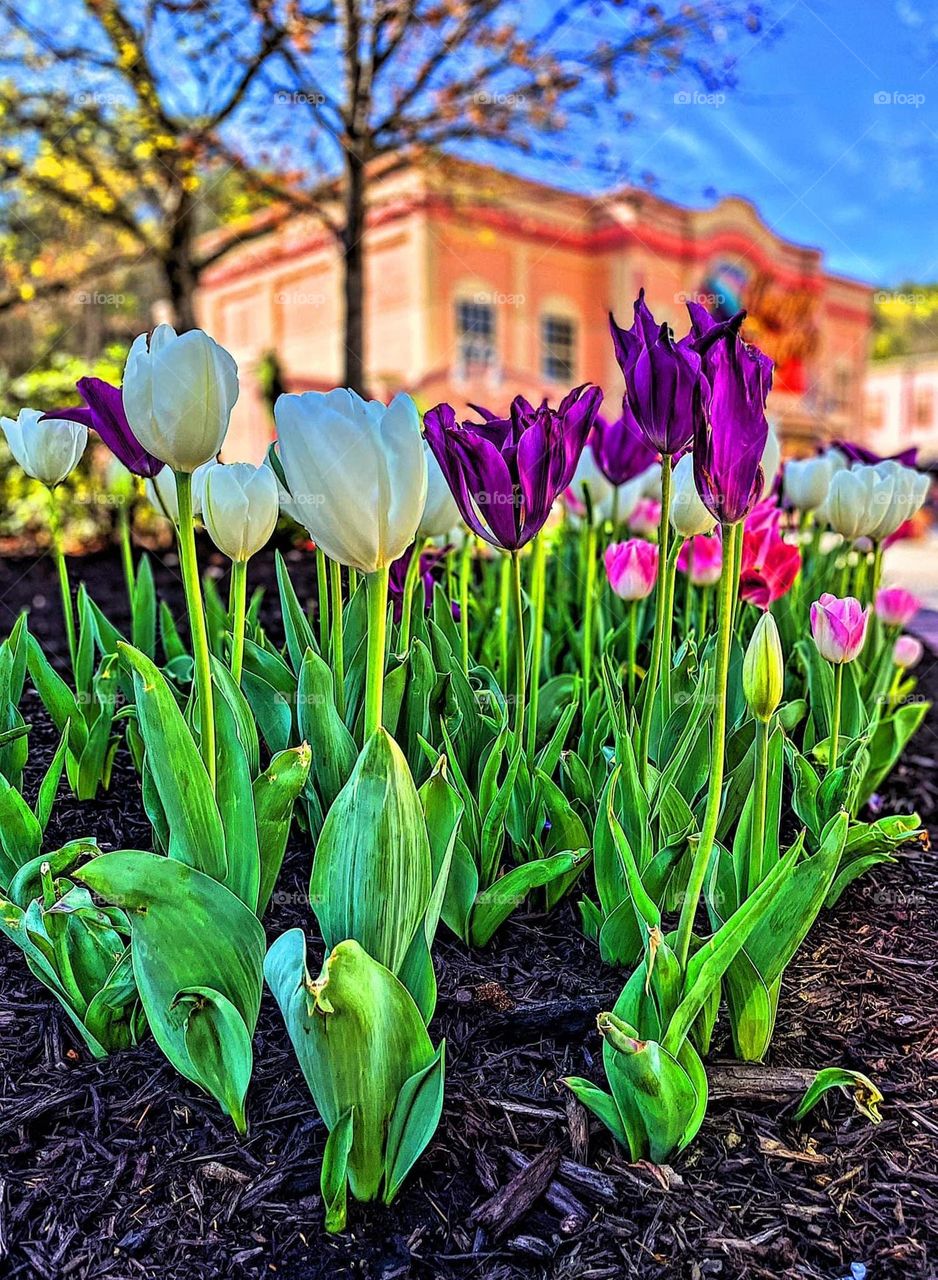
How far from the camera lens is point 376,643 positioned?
1072 mm

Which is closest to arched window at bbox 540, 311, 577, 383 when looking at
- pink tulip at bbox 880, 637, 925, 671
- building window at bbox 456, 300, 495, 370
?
building window at bbox 456, 300, 495, 370

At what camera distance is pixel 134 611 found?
7.17 ft

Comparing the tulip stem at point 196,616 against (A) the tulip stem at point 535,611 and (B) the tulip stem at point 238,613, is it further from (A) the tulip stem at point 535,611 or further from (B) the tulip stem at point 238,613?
(A) the tulip stem at point 535,611

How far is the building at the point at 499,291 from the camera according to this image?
689 inches

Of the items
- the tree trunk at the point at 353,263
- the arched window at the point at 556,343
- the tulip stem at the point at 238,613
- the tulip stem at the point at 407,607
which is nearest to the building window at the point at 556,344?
the arched window at the point at 556,343

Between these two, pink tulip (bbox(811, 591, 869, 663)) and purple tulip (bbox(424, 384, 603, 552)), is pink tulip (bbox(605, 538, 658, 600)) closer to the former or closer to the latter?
pink tulip (bbox(811, 591, 869, 663))

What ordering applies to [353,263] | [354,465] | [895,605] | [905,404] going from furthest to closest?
[905,404] < [353,263] < [895,605] < [354,465]

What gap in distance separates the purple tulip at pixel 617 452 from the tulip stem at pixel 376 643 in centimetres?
104

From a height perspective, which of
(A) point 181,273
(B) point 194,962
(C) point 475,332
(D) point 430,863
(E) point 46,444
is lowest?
(B) point 194,962

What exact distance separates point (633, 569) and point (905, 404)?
4107 centimetres

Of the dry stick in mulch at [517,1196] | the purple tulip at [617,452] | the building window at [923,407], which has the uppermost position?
the building window at [923,407]

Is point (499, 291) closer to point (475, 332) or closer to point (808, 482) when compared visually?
point (475, 332)

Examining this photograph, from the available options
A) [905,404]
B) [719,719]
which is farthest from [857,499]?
[905,404]

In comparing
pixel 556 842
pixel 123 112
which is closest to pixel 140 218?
pixel 123 112
